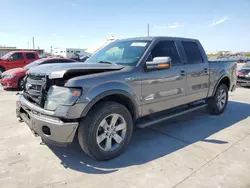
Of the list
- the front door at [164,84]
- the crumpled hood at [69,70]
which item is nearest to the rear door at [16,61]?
the crumpled hood at [69,70]

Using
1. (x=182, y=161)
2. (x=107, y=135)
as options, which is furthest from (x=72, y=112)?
(x=182, y=161)

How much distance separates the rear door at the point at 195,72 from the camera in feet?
14.8

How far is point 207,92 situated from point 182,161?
252 centimetres

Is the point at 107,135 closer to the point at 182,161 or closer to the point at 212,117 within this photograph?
the point at 182,161

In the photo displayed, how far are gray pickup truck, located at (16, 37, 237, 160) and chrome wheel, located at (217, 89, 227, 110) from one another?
47.9 inches

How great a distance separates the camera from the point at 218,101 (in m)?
5.62

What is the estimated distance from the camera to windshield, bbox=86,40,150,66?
12.0ft

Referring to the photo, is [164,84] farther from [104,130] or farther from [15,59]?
[15,59]

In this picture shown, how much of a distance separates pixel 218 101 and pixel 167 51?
8.03 feet

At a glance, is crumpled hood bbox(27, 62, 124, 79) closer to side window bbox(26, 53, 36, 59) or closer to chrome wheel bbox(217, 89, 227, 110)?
chrome wheel bbox(217, 89, 227, 110)

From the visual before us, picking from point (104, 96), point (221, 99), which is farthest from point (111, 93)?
point (221, 99)

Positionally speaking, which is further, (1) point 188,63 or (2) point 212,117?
(2) point 212,117

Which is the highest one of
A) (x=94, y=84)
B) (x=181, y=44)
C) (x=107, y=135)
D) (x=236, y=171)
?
(x=181, y=44)

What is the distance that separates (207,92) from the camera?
5148mm
